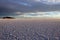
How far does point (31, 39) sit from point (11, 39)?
4.43 feet

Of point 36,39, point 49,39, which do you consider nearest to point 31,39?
point 36,39

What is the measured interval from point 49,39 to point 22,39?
6.05 ft

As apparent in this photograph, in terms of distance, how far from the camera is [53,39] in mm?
11445

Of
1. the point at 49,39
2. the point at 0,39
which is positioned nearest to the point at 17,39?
the point at 0,39

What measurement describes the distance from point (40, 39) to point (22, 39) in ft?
4.01

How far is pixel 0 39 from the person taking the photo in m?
11.4

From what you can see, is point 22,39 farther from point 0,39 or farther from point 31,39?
point 0,39

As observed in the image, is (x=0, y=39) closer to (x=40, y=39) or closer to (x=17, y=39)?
(x=17, y=39)

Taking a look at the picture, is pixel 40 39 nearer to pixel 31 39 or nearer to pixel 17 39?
pixel 31 39

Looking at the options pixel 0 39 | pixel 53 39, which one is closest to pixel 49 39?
pixel 53 39

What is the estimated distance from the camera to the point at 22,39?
11.3m

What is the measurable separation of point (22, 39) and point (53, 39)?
2.12 meters

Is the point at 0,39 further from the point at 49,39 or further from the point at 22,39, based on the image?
the point at 49,39

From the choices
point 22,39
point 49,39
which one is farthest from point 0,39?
point 49,39
